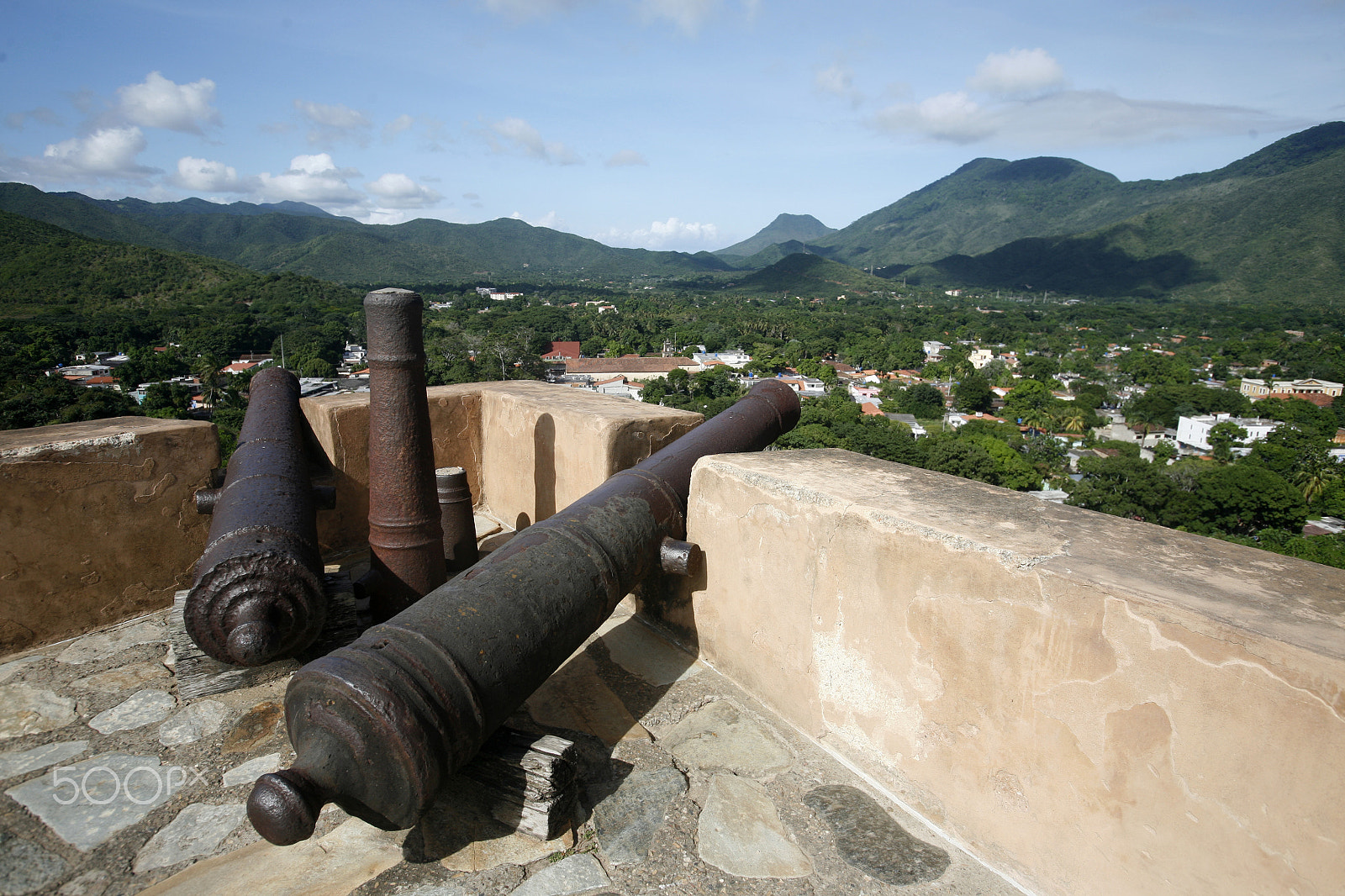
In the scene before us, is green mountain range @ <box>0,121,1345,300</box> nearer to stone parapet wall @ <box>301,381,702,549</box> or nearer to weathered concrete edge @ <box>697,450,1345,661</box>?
stone parapet wall @ <box>301,381,702,549</box>

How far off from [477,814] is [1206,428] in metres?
50.9

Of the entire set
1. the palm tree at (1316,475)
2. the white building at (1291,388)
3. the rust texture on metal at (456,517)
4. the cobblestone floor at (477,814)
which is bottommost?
the palm tree at (1316,475)

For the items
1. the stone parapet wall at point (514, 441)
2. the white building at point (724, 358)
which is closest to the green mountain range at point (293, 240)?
the white building at point (724, 358)

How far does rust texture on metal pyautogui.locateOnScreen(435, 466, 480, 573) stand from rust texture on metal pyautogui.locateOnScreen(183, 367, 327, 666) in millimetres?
615

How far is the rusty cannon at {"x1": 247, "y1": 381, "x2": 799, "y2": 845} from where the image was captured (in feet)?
4.69

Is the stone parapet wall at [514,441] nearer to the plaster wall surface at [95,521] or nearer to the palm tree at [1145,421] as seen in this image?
the plaster wall surface at [95,521]

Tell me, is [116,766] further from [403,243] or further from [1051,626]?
[403,243]

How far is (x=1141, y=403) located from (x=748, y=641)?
58384 mm

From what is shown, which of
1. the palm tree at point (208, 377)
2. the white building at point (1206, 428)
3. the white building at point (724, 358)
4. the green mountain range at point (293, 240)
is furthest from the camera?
the green mountain range at point (293, 240)

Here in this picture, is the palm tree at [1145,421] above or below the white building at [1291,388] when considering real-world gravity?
below

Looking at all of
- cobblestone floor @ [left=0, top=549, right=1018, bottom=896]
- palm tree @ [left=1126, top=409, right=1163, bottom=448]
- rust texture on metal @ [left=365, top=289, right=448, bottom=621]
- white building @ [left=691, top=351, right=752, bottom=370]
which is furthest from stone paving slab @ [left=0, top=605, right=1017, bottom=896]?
white building @ [left=691, top=351, right=752, bottom=370]

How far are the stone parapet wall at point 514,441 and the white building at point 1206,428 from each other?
47410 millimetres

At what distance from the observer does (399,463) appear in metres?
2.43

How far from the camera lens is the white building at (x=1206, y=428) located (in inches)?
1581
